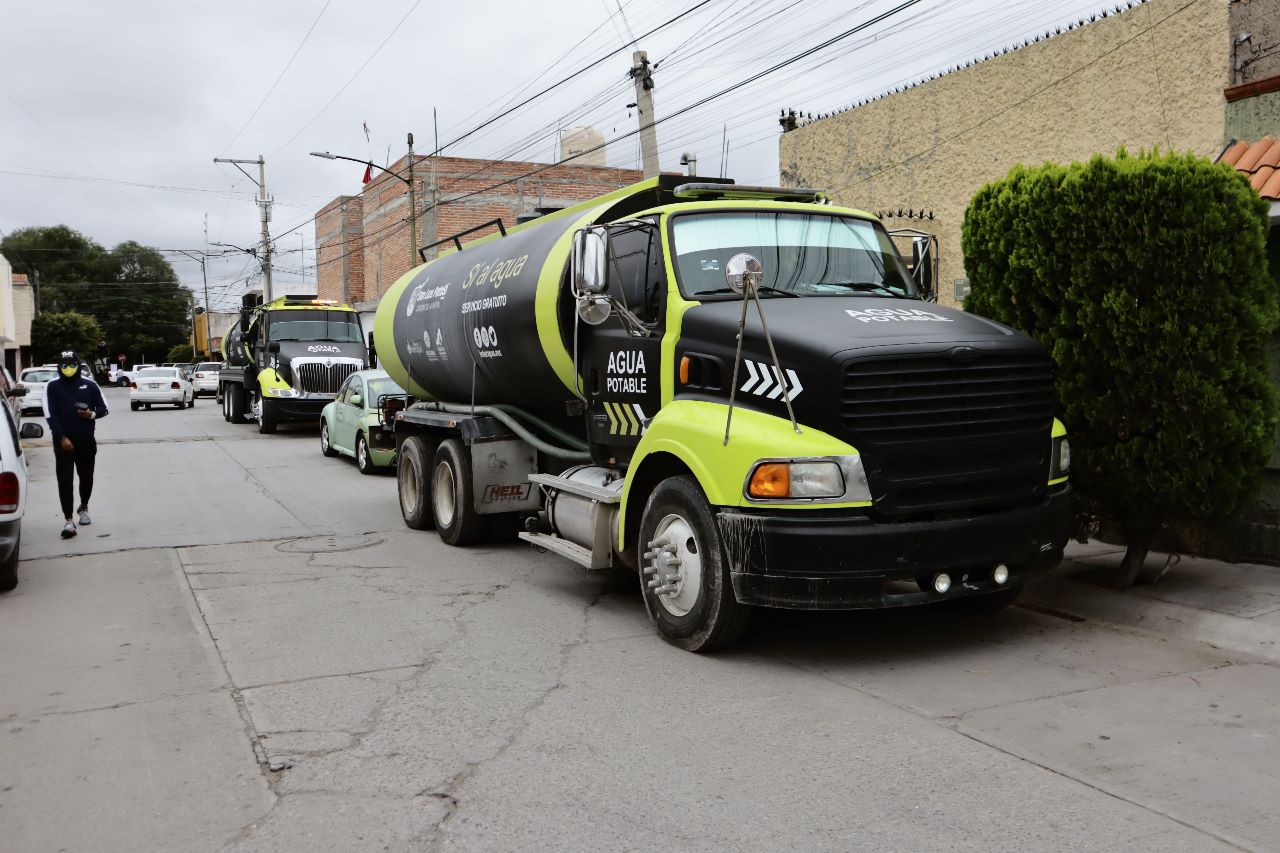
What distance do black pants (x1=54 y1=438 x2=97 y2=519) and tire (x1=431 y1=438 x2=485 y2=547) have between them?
11.6ft

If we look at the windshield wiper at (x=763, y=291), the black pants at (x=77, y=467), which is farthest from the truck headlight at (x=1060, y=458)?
the black pants at (x=77, y=467)

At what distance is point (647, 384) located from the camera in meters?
7.10

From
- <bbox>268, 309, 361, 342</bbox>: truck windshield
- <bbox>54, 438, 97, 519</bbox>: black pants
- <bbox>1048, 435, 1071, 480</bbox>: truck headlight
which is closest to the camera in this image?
→ <bbox>1048, 435, 1071, 480</bbox>: truck headlight

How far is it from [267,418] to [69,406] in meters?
14.1

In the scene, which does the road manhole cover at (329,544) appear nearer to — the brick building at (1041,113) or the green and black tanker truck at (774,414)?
the green and black tanker truck at (774,414)

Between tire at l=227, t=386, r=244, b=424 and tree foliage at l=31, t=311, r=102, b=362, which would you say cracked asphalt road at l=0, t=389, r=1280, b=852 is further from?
tree foliage at l=31, t=311, r=102, b=362

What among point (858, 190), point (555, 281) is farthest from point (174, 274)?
point (555, 281)

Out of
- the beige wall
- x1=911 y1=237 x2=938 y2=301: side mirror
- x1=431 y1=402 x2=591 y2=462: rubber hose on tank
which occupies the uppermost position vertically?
the beige wall

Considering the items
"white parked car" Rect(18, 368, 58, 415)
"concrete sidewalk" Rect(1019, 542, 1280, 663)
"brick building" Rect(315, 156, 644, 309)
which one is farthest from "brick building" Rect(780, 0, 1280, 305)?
"white parked car" Rect(18, 368, 58, 415)

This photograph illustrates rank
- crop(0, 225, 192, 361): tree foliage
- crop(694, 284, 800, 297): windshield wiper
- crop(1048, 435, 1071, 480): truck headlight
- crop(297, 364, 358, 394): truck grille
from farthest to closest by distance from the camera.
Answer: crop(0, 225, 192, 361): tree foliage
crop(297, 364, 358, 394): truck grille
crop(694, 284, 800, 297): windshield wiper
crop(1048, 435, 1071, 480): truck headlight

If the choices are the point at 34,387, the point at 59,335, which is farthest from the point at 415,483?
the point at 59,335

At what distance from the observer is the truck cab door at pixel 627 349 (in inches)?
278

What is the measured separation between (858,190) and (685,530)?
14.3 metres

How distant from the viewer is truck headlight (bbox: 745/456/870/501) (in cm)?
564
